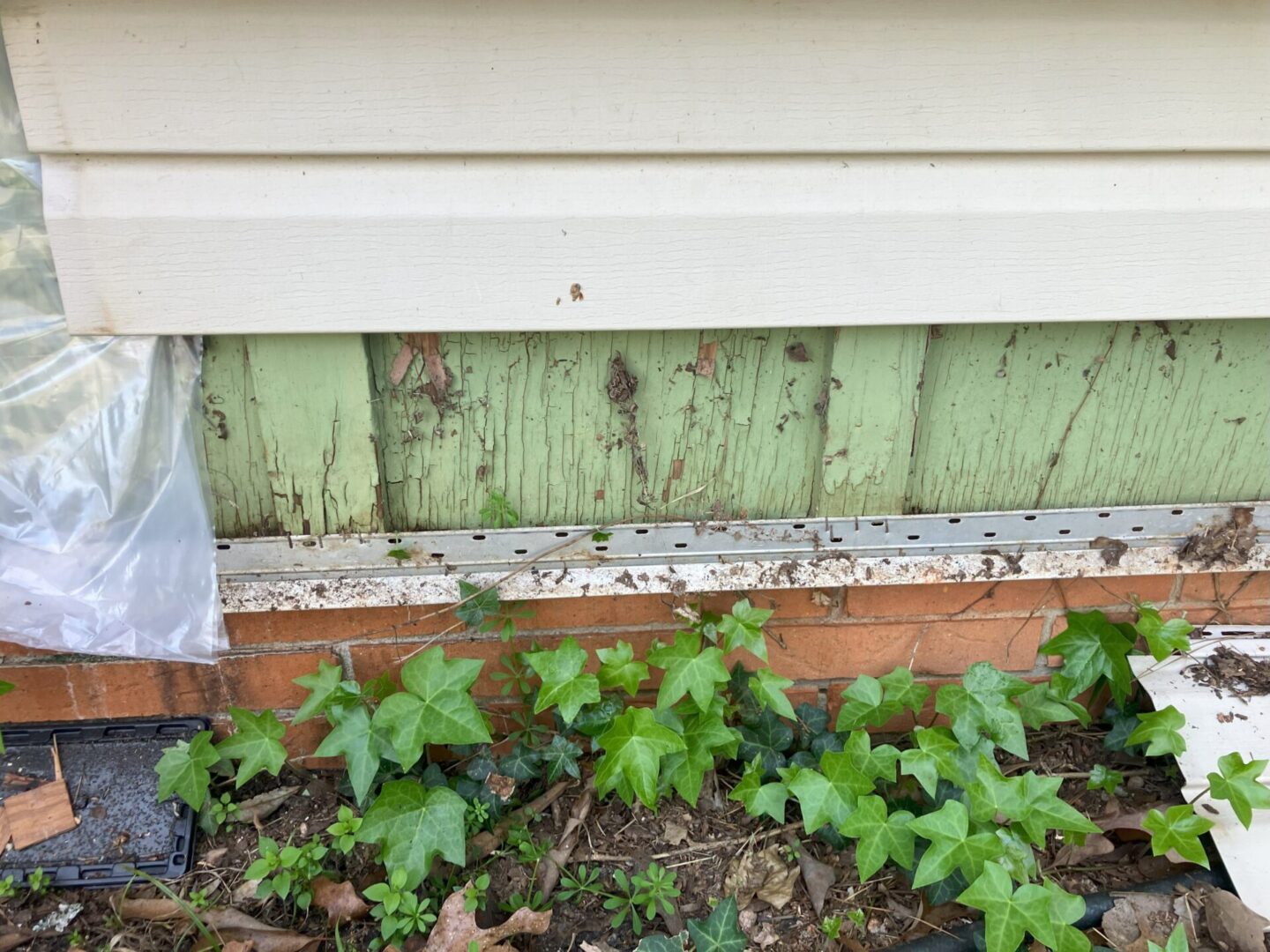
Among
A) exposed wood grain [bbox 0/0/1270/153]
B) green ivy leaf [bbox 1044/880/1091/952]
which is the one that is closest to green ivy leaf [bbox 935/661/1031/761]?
green ivy leaf [bbox 1044/880/1091/952]

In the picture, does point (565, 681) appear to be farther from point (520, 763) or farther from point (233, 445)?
point (233, 445)

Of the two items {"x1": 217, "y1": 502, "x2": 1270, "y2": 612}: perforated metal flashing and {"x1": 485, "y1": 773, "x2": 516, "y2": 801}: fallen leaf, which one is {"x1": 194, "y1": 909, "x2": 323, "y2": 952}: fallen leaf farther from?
{"x1": 217, "y1": 502, "x2": 1270, "y2": 612}: perforated metal flashing

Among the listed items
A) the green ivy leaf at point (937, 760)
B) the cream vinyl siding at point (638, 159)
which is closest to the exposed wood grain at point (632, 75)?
the cream vinyl siding at point (638, 159)

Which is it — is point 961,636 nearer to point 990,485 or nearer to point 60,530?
point 990,485

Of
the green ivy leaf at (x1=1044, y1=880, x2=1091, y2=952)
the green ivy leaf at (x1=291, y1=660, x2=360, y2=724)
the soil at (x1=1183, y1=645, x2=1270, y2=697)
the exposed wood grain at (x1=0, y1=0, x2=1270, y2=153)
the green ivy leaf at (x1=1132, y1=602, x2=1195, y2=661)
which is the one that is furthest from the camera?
the soil at (x1=1183, y1=645, x2=1270, y2=697)

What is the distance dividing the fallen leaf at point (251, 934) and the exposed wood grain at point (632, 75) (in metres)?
1.31

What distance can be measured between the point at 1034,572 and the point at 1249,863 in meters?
0.64

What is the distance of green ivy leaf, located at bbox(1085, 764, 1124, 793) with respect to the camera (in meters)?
1.70

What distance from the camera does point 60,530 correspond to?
1.45 m

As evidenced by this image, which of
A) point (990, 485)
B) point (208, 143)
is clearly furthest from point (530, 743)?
point (208, 143)

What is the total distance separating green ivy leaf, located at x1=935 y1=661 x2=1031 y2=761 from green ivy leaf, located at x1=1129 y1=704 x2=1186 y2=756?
27cm

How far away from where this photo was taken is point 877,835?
1.45 meters

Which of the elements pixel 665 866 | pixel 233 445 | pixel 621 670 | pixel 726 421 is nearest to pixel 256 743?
pixel 233 445

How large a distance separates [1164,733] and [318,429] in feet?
5.56
